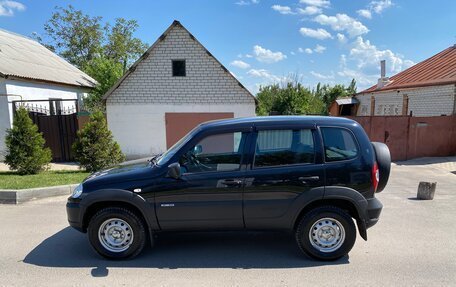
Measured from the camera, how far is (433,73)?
1631 centimetres

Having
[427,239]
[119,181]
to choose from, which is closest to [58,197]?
[119,181]

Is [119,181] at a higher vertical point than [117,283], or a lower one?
higher

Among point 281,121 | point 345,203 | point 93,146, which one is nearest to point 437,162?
point 345,203

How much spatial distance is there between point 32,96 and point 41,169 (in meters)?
5.88

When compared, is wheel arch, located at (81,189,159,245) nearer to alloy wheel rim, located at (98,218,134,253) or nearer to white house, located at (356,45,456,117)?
alloy wheel rim, located at (98,218,134,253)

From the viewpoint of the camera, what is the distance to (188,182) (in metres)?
3.55

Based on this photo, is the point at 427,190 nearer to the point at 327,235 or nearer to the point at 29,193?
the point at 327,235

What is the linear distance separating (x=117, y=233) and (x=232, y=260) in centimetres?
150

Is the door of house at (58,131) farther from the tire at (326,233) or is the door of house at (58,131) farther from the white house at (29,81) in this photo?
the tire at (326,233)

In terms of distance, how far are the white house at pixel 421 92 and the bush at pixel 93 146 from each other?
43.0ft

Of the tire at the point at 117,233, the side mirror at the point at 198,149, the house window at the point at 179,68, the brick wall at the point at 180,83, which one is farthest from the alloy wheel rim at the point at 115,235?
the house window at the point at 179,68

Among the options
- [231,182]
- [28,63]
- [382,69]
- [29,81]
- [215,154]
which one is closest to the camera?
[231,182]

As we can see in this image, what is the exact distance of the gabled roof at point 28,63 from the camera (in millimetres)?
12648

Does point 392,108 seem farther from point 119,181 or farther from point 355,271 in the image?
point 119,181
